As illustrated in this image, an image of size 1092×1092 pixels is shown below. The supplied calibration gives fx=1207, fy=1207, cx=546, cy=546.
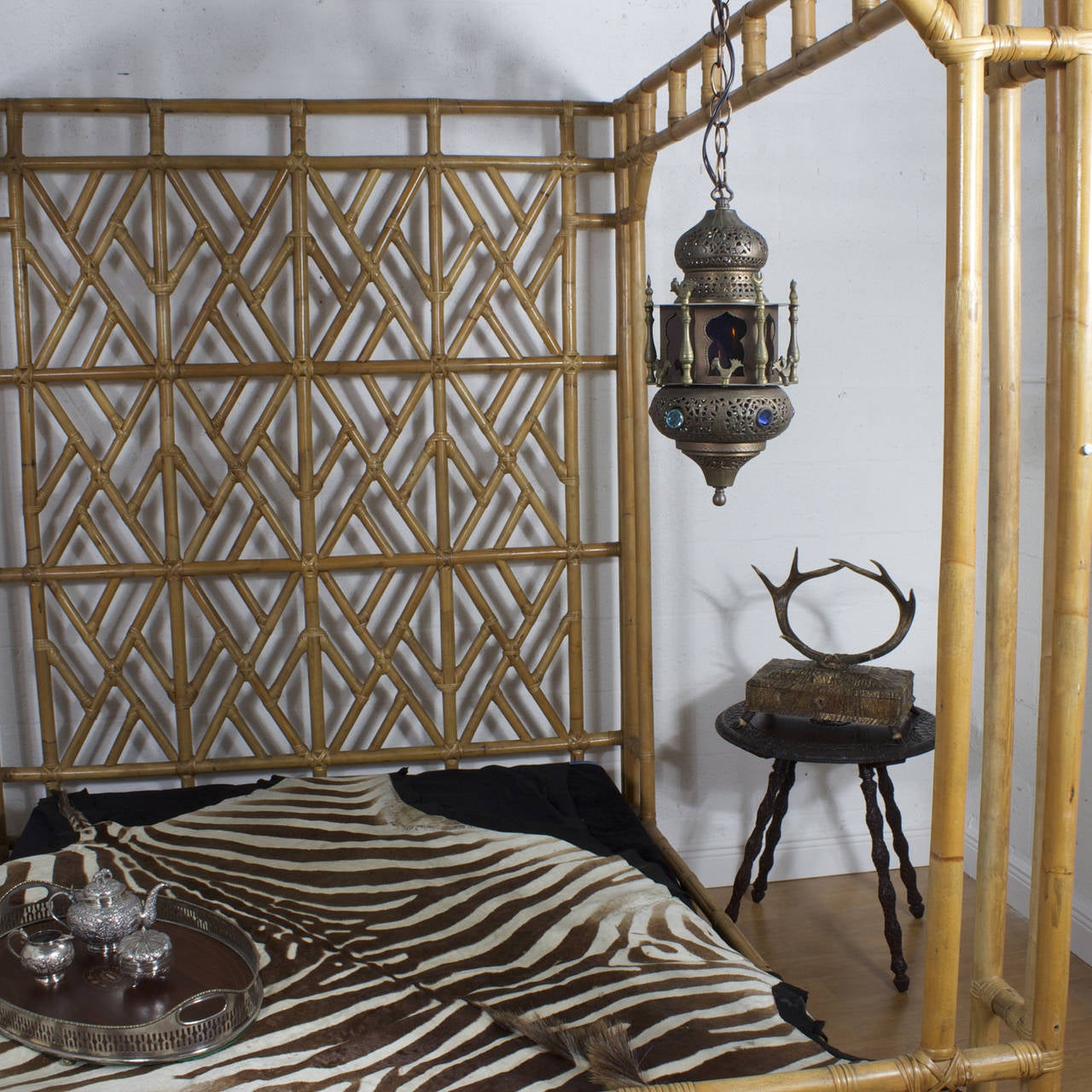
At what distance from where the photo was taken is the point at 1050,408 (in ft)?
4.19

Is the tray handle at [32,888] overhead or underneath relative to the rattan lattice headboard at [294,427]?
underneath

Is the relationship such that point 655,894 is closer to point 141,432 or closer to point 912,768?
point 912,768

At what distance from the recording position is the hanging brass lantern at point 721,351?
1582 mm

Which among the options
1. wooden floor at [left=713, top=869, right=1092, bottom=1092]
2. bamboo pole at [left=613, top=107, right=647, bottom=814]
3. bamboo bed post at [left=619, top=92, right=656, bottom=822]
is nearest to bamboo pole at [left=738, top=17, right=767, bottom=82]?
bamboo bed post at [left=619, top=92, right=656, bottom=822]

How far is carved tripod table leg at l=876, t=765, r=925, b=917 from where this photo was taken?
8.48 ft

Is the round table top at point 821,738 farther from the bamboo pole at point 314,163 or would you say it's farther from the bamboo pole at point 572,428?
the bamboo pole at point 314,163

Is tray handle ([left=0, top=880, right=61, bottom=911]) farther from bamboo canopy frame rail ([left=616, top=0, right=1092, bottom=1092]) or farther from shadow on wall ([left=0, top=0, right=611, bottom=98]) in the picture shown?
shadow on wall ([left=0, top=0, right=611, bottom=98])

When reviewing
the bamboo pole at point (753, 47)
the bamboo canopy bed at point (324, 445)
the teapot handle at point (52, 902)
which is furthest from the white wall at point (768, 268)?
the bamboo pole at point (753, 47)

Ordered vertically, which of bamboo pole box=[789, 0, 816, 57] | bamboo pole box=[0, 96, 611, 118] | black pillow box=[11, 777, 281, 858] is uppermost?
bamboo pole box=[0, 96, 611, 118]

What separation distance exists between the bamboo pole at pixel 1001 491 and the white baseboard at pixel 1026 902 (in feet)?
3.62

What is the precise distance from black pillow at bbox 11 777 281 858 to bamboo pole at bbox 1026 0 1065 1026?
1700mm

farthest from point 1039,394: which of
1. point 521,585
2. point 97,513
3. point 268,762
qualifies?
point 97,513

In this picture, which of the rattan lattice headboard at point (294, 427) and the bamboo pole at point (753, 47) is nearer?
the bamboo pole at point (753, 47)

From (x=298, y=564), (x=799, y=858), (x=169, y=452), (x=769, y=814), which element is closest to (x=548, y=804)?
(x=769, y=814)
